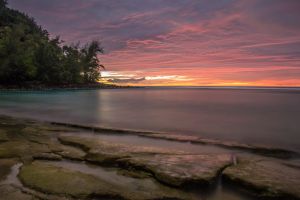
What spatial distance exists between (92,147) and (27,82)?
192ft

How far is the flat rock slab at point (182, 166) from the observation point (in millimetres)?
5148

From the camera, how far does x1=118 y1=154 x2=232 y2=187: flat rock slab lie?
16.9 feet

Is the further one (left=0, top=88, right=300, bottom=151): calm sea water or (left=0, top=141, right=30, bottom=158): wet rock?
(left=0, top=88, right=300, bottom=151): calm sea water

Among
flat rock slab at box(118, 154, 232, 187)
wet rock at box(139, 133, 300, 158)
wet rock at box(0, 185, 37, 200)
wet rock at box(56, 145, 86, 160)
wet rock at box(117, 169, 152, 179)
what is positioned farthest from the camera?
wet rock at box(139, 133, 300, 158)

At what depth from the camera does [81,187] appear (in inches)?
186

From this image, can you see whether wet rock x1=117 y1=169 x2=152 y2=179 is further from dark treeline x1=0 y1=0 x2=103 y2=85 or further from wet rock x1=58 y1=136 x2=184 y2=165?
dark treeline x1=0 y1=0 x2=103 y2=85

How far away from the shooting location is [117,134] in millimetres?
11391

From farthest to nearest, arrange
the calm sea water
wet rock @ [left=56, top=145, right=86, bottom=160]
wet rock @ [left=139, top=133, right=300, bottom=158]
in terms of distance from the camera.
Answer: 1. the calm sea water
2. wet rock @ [left=139, top=133, right=300, bottom=158]
3. wet rock @ [left=56, top=145, right=86, bottom=160]

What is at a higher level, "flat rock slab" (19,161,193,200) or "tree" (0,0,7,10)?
"tree" (0,0,7,10)

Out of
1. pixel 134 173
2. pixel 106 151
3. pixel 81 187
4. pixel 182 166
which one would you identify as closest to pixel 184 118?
pixel 106 151

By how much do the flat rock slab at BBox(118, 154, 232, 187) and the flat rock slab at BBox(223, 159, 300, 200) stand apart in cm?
39

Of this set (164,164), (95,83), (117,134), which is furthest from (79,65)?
(164,164)

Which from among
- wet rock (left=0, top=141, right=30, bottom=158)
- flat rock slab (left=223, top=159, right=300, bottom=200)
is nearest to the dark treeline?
wet rock (left=0, top=141, right=30, bottom=158)

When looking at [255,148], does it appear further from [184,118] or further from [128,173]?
[184,118]
